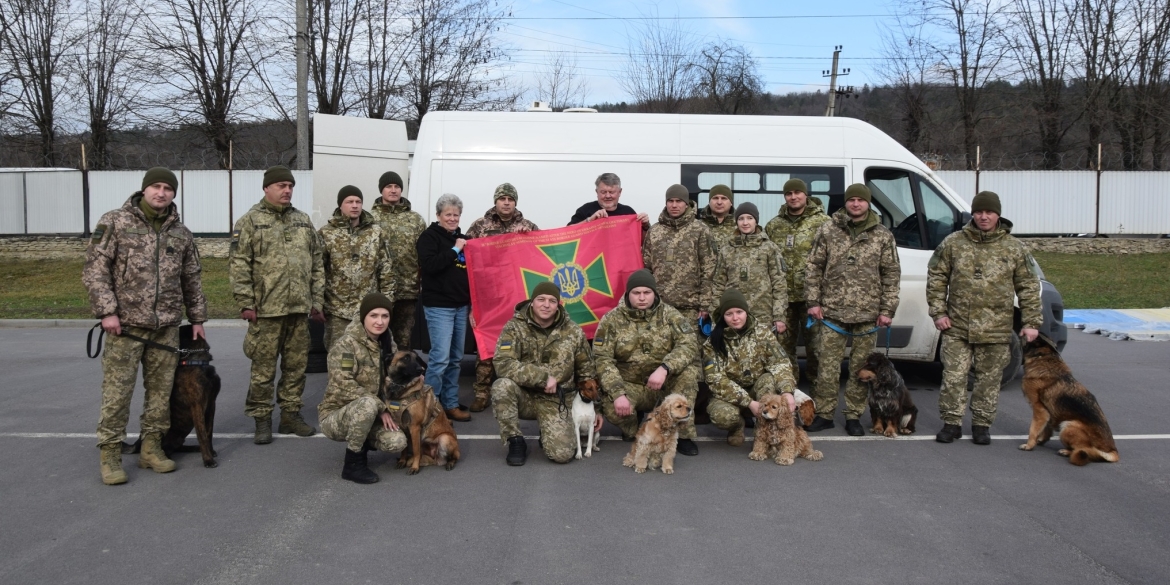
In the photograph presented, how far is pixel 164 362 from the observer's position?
5645 mm

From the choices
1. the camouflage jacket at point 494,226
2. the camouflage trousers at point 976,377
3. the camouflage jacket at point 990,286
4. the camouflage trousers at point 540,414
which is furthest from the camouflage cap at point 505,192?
the camouflage trousers at point 976,377

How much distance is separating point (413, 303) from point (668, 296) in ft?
7.27

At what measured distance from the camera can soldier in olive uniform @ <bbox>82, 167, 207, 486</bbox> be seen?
5363 mm

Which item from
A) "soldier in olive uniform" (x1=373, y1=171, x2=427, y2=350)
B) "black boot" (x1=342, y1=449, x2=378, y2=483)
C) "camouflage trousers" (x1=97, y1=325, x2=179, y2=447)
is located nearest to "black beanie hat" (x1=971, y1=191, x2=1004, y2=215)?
"soldier in olive uniform" (x1=373, y1=171, x2=427, y2=350)

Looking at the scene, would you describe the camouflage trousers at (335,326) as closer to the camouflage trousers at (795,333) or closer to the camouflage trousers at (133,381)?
the camouflage trousers at (133,381)

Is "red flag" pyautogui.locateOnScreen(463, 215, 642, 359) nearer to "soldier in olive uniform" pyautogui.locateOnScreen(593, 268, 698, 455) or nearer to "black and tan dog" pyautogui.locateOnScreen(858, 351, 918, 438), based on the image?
"soldier in olive uniform" pyautogui.locateOnScreen(593, 268, 698, 455)

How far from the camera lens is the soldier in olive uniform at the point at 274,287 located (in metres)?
6.24

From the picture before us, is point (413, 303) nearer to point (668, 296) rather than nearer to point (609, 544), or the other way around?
point (668, 296)

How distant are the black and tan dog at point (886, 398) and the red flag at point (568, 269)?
2147 millimetres

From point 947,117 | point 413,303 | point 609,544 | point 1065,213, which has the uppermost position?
point 947,117

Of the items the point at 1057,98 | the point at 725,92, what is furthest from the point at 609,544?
the point at 1057,98

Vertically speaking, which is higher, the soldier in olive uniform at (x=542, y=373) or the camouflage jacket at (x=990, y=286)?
the camouflage jacket at (x=990, y=286)

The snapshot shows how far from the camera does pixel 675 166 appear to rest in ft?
27.2

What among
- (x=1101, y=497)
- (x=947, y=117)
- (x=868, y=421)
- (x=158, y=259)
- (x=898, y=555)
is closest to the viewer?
(x=898, y=555)
